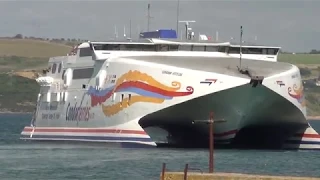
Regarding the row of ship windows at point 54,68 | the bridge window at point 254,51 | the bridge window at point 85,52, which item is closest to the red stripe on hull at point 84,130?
the row of ship windows at point 54,68

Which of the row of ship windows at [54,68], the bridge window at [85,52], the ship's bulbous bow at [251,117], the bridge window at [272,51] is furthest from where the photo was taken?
the row of ship windows at [54,68]

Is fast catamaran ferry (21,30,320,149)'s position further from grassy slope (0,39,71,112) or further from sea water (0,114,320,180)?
grassy slope (0,39,71,112)

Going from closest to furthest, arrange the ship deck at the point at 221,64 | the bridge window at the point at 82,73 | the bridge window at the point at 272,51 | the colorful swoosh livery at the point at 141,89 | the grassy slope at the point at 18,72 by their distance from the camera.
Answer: the colorful swoosh livery at the point at 141,89 → the ship deck at the point at 221,64 → the bridge window at the point at 82,73 → the bridge window at the point at 272,51 → the grassy slope at the point at 18,72

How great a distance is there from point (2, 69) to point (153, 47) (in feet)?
424

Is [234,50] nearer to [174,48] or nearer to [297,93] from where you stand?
[174,48]

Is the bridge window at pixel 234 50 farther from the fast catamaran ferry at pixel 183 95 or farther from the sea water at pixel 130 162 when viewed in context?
the sea water at pixel 130 162

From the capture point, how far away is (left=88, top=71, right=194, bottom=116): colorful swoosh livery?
5688cm

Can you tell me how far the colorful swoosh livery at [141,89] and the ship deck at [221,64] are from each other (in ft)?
4.01

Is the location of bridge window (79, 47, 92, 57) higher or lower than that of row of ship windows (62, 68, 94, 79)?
higher


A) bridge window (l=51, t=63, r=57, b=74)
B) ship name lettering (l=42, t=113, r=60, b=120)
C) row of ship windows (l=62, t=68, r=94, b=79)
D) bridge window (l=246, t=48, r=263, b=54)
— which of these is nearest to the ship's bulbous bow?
bridge window (l=246, t=48, r=263, b=54)

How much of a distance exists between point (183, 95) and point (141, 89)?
2.44 meters

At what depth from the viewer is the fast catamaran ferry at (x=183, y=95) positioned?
57.0 meters

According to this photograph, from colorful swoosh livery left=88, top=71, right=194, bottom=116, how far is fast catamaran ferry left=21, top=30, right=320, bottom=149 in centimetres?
5

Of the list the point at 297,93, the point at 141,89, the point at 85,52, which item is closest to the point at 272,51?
the point at 297,93
